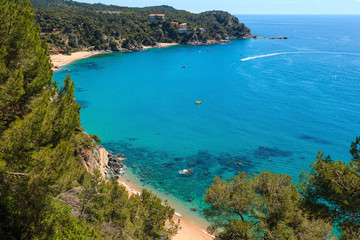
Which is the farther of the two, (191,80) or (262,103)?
(191,80)

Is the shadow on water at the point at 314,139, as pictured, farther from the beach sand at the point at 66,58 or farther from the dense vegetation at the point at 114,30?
the dense vegetation at the point at 114,30

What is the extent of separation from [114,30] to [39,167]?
5094 inches

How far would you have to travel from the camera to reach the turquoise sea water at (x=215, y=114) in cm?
3400

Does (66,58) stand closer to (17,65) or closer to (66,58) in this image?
(66,58)

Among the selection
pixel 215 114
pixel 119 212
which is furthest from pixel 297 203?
pixel 215 114

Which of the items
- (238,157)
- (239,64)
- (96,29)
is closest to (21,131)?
(238,157)

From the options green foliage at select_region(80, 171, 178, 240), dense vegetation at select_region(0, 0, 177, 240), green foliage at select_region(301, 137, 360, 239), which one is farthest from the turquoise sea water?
green foliage at select_region(301, 137, 360, 239)

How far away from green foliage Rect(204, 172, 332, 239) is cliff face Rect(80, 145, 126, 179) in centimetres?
1428

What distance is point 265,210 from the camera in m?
14.8

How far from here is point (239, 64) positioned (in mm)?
95625

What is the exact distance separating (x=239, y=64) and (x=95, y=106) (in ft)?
208

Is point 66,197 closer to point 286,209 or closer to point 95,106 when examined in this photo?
point 286,209

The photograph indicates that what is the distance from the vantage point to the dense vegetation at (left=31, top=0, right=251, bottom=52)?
107m

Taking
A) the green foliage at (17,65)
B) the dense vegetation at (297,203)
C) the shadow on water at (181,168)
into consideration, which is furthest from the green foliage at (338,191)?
the green foliage at (17,65)
